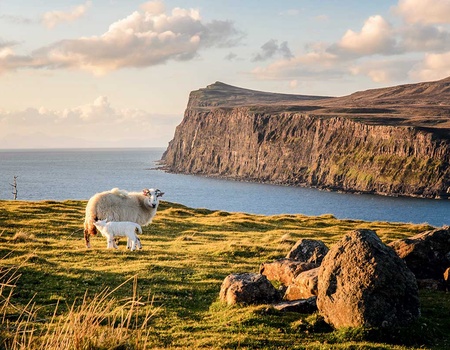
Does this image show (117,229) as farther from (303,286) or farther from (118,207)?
(303,286)

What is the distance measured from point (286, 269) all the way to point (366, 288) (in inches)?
239

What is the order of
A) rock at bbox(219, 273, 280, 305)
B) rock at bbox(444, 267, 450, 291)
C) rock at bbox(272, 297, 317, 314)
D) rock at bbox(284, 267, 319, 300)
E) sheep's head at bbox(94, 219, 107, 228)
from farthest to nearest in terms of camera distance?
1. sheep's head at bbox(94, 219, 107, 228)
2. rock at bbox(444, 267, 450, 291)
3. rock at bbox(284, 267, 319, 300)
4. rock at bbox(219, 273, 280, 305)
5. rock at bbox(272, 297, 317, 314)

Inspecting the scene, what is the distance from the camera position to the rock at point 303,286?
17.7 meters

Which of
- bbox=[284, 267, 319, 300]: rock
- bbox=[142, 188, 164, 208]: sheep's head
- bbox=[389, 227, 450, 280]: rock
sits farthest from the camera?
bbox=[142, 188, 164, 208]: sheep's head

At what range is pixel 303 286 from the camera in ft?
59.3

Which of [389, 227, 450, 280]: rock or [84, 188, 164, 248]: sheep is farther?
[84, 188, 164, 248]: sheep

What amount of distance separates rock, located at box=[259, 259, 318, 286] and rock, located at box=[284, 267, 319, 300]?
1206 millimetres

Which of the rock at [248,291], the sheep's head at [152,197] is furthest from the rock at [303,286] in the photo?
the sheep's head at [152,197]

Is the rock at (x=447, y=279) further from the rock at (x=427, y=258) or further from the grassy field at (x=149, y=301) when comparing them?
the grassy field at (x=149, y=301)

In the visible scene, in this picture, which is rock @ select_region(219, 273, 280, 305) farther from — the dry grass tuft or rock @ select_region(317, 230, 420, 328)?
the dry grass tuft

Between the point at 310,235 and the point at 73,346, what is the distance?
1260 inches

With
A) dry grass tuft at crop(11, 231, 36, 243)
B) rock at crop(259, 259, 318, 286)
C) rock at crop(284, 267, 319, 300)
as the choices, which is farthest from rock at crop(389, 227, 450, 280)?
dry grass tuft at crop(11, 231, 36, 243)

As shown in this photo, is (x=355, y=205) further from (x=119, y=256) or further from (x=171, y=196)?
(x=119, y=256)

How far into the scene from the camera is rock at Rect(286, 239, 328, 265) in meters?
22.4
